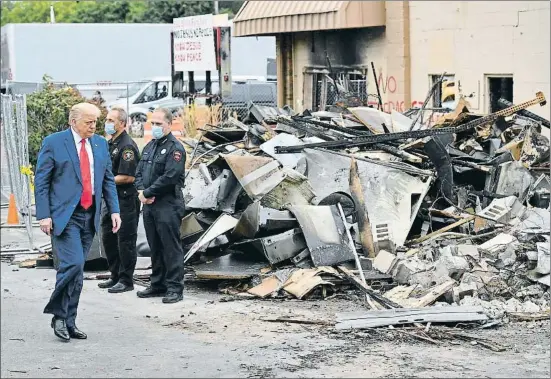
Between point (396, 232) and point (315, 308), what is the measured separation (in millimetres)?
1892

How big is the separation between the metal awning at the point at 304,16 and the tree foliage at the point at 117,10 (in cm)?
2196

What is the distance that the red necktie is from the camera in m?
7.70

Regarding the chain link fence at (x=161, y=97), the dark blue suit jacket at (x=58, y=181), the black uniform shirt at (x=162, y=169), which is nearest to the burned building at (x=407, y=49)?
the chain link fence at (x=161, y=97)

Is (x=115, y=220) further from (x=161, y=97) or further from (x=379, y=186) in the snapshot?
(x=161, y=97)

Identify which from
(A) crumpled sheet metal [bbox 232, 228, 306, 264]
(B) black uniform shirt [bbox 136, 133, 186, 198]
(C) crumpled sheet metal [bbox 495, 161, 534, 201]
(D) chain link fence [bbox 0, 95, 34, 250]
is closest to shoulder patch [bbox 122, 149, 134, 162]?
(B) black uniform shirt [bbox 136, 133, 186, 198]

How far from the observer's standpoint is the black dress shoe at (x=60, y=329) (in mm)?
7504

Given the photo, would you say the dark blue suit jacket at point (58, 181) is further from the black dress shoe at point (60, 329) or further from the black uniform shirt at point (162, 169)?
the black uniform shirt at point (162, 169)

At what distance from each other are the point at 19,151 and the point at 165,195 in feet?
15.0

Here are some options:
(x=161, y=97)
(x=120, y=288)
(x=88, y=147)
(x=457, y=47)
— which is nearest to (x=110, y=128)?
(x=120, y=288)

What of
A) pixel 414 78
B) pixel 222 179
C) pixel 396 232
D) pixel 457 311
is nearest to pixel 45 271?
pixel 222 179

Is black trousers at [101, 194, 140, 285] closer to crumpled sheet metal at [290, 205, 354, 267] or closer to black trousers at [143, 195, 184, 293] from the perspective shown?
black trousers at [143, 195, 184, 293]

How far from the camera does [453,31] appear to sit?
56.9 feet

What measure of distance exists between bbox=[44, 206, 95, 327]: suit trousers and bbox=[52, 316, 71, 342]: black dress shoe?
4cm

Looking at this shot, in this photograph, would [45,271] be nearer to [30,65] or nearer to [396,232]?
[396,232]
